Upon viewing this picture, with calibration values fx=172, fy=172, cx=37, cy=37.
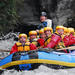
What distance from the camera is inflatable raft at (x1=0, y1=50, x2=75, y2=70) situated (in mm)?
3773

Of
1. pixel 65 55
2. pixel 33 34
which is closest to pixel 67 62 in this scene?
pixel 65 55

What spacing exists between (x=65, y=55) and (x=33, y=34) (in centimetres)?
239

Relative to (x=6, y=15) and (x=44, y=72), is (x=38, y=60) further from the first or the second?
(x=6, y=15)

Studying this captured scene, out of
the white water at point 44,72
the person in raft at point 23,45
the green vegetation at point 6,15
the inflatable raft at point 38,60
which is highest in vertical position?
the green vegetation at point 6,15

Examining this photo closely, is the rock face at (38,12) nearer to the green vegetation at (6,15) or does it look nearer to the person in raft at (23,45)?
the green vegetation at (6,15)

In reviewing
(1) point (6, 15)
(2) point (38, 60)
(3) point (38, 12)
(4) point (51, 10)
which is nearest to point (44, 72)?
(2) point (38, 60)

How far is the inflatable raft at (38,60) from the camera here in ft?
12.4

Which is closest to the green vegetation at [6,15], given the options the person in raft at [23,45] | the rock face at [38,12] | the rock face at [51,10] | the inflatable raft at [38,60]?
the rock face at [38,12]

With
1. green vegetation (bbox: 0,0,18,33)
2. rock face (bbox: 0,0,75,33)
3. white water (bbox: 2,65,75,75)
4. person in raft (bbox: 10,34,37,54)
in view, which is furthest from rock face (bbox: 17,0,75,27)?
white water (bbox: 2,65,75,75)

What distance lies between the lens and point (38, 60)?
3.76 meters

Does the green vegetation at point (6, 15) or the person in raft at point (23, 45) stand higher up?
the green vegetation at point (6, 15)

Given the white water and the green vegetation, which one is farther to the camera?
the green vegetation

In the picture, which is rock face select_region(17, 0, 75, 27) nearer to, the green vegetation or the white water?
the green vegetation

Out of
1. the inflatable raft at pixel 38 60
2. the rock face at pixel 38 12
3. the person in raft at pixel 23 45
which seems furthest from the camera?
the rock face at pixel 38 12
